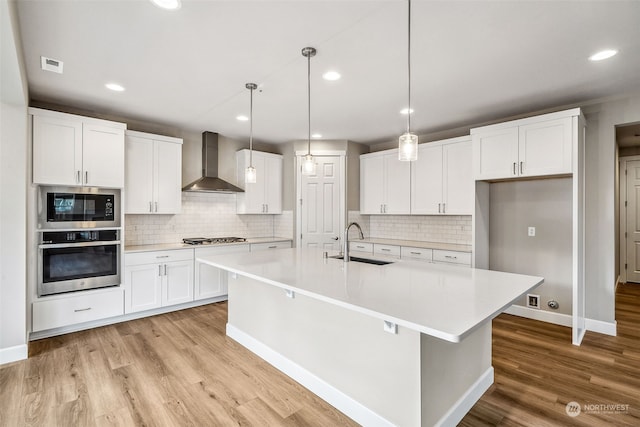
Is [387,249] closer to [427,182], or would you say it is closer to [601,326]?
[427,182]

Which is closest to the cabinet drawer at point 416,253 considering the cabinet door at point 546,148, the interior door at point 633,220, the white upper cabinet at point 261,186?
the cabinet door at point 546,148

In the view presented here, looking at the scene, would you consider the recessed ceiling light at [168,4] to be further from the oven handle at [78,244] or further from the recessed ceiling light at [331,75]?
the oven handle at [78,244]

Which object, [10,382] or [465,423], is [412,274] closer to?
[465,423]

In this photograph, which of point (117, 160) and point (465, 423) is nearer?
point (465, 423)

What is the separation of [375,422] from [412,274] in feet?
3.20

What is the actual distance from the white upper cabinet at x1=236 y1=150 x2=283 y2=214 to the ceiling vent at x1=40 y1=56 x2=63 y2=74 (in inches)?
103

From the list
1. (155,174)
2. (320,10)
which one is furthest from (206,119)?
(320,10)

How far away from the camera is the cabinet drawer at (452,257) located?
399 cm

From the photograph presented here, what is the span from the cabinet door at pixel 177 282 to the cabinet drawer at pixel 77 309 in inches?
19.9

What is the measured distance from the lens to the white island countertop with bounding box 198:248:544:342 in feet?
4.56

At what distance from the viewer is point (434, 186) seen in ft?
14.9

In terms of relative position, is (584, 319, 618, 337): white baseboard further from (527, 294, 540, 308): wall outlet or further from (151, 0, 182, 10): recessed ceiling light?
(151, 0, 182, 10): recessed ceiling light

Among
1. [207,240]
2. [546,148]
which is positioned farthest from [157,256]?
[546,148]

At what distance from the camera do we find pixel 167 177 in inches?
170
